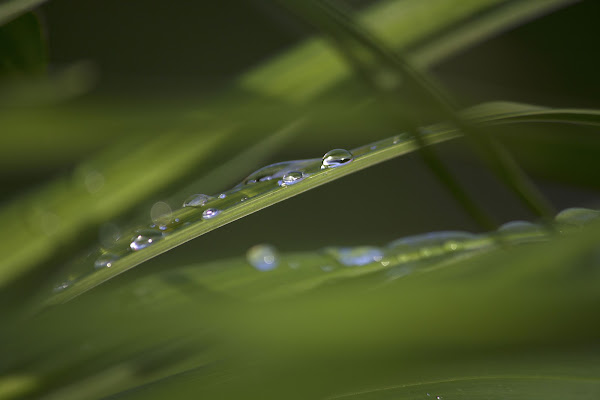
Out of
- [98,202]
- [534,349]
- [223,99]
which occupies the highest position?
[223,99]

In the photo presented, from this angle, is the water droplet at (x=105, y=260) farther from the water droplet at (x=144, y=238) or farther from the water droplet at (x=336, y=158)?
the water droplet at (x=336, y=158)

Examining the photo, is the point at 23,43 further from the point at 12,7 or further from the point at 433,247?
the point at 433,247

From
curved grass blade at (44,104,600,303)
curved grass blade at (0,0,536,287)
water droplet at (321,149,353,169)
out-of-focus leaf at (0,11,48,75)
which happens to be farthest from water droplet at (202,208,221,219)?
out-of-focus leaf at (0,11,48,75)

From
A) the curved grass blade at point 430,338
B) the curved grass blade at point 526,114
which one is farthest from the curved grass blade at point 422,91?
the curved grass blade at point 430,338

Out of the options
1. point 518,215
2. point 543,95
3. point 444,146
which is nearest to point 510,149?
point 444,146

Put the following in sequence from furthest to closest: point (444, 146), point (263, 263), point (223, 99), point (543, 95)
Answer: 1. point (543, 95)
2. point (444, 146)
3. point (223, 99)
4. point (263, 263)

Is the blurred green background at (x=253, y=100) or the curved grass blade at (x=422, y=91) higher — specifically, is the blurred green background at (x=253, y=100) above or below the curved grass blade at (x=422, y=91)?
above

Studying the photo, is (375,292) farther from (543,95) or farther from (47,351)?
(543,95)
